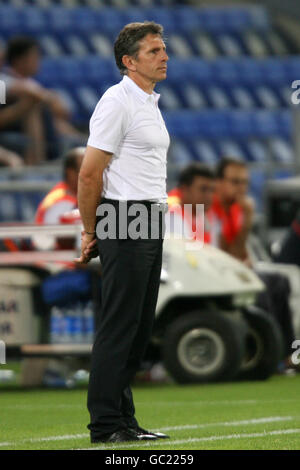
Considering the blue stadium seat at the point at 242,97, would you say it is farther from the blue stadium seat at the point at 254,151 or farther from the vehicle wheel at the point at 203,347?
the vehicle wheel at the point at 203,347

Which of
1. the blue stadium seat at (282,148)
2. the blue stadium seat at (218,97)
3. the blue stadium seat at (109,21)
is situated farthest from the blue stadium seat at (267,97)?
the blue stadium seat at (109,21)

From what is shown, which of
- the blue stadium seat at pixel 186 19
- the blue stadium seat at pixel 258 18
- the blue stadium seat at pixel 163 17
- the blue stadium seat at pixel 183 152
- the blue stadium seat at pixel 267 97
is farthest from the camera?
the blue stadium seat at pixel 258 18

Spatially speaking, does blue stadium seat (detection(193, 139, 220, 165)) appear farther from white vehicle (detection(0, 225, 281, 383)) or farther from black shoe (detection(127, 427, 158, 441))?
black shoe (detection(127, 427, 158, 441))

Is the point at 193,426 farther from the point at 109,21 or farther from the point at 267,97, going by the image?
the point at 267,97

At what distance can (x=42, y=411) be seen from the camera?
697 centimetres

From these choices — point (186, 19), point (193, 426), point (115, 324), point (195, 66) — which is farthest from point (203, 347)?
point (186, 19)

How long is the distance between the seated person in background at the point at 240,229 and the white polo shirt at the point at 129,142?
16.6 ft

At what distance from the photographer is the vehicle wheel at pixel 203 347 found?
28.5 ft

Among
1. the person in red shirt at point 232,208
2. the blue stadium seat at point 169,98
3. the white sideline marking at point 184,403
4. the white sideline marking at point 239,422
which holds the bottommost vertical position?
the white sideline marking at point 184,403

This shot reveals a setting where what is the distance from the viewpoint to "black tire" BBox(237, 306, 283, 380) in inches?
361

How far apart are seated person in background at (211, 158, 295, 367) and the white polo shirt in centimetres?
507

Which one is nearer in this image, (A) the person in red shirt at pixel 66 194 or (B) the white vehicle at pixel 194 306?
(B) the white vehicle at pixel 194 306

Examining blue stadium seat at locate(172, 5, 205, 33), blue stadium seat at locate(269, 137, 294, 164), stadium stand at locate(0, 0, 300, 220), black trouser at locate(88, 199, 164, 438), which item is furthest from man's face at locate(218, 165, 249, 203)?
blue stadium seat at locate(172, 5, 205, 33)

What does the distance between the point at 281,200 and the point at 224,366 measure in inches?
159
